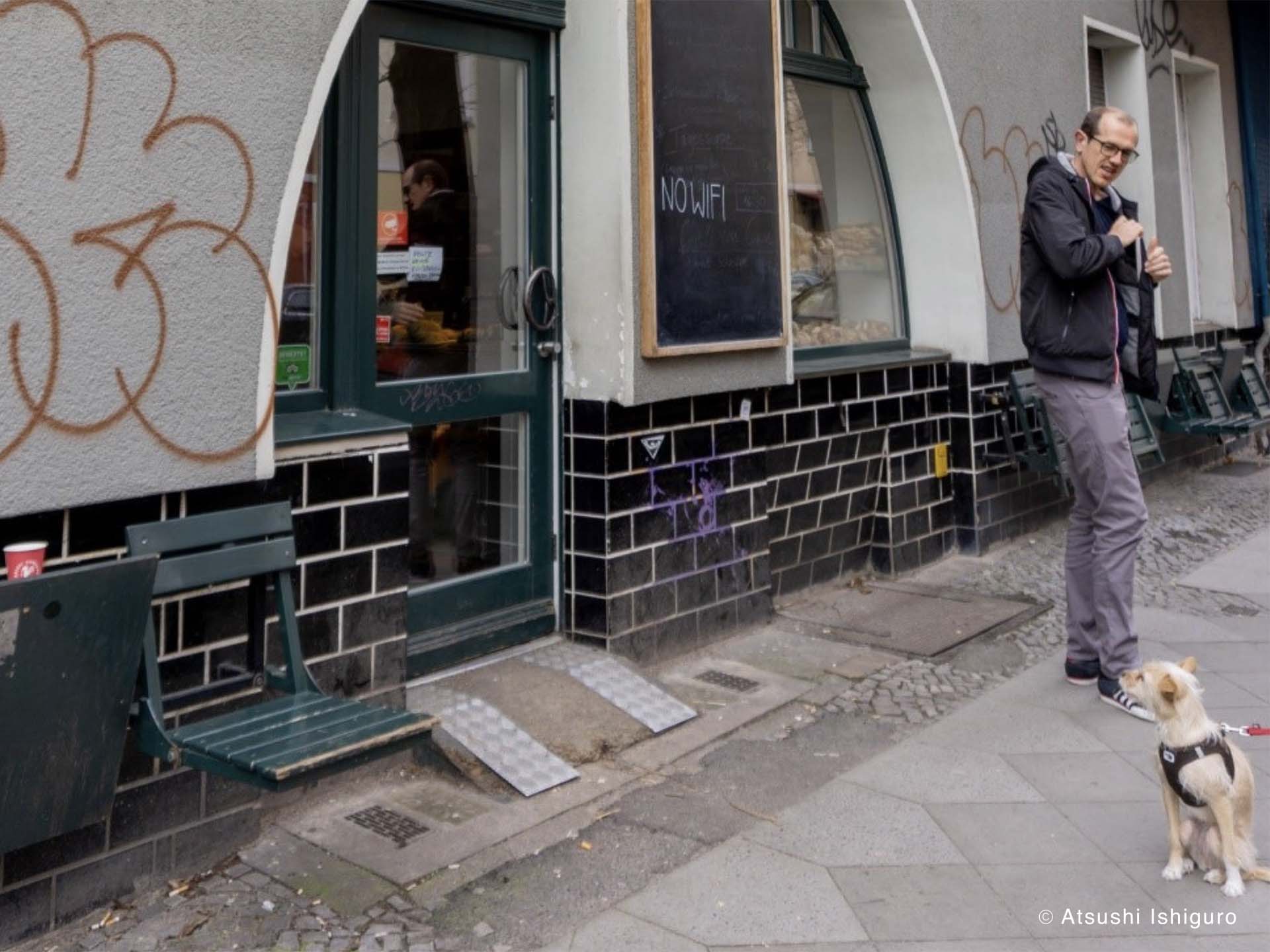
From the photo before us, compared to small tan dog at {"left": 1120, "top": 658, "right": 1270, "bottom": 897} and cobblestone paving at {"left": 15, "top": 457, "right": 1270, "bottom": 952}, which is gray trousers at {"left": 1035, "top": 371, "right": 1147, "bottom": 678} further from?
small tan dog at {"left": 1120, "top": 658, "right": 1270, "bottom": 897}

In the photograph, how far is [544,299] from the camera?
5.24 metres

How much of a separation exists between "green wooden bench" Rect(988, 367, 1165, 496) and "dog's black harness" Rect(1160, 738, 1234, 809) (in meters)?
3.82

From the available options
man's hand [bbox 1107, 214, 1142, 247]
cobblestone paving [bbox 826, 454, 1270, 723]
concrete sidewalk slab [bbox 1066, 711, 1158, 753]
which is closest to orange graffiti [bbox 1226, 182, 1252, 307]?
cobblestone paving [bbox 826, 454, 1270, 723]

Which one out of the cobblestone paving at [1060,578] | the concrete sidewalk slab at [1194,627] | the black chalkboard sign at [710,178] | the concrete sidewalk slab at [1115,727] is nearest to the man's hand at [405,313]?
the black chalkboard sign at [710,178]

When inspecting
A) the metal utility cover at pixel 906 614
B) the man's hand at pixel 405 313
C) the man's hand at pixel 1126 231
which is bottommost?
the metal utility cover at pixel 906 614

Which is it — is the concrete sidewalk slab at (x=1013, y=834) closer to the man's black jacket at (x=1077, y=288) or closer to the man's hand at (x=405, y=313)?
the man's black jacket at (x=1077, y=288)

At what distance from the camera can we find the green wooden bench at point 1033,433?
23.7ft

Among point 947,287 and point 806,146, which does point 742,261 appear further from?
point 947,287

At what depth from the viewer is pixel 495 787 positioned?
164 inches

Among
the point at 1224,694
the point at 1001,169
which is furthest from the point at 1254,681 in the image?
the point at 1001,169

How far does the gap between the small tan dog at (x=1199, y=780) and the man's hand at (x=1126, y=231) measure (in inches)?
77.0

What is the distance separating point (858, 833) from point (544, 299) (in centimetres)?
246

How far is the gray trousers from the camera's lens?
4875 mm

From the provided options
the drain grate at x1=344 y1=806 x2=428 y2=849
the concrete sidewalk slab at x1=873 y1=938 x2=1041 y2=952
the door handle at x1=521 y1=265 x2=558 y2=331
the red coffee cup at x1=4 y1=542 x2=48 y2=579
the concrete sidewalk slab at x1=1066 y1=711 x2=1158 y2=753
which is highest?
the door handle at x1=521 y1=265 x2=558 y2=331
